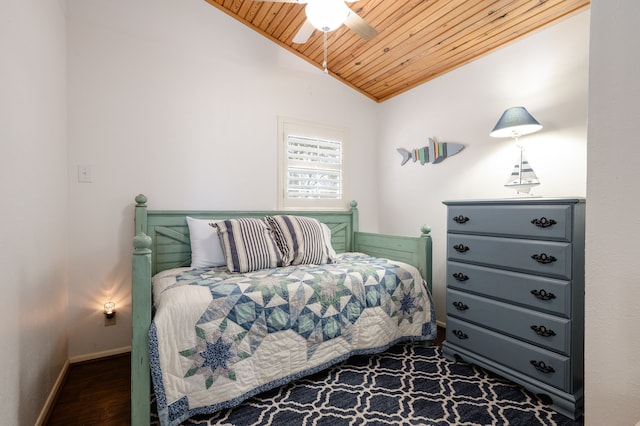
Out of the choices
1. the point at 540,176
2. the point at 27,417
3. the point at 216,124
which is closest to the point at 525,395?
the point at 540,176

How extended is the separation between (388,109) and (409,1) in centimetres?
133

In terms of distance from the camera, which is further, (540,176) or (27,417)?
(540,176)

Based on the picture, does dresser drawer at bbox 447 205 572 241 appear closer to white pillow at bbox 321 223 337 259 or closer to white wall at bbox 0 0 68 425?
white pillow at bbox 321 223 337 259

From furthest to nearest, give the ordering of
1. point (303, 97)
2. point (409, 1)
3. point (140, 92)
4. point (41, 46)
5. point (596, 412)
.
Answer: point (303, 97), point (140, 92), point (409, 1), point (41, 46), point (596, 412)

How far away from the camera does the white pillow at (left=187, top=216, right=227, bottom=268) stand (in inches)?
89.7

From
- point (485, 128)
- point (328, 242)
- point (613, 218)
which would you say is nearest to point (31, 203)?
point (328, 242)

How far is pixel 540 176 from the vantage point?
2.13m

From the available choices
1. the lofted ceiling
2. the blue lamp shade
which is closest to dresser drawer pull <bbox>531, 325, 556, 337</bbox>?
the blue lamp shade

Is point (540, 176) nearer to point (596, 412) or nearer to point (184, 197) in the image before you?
point (596, 412)

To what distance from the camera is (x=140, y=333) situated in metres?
1.46

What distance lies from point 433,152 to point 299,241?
1.48 metres

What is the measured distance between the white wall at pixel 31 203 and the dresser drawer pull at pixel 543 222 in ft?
7.71

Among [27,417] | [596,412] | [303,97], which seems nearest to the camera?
[596,412]

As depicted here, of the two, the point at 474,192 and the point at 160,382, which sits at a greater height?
the point at 474,192
